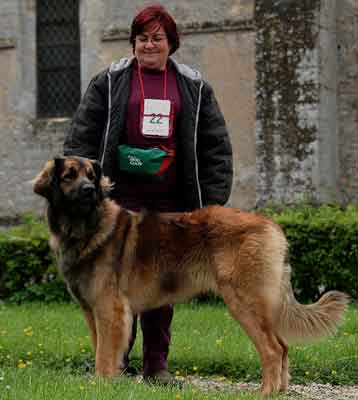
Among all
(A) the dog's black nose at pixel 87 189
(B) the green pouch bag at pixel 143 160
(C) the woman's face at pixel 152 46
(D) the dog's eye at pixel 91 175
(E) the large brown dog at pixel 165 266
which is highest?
A: (C) the woman's face at pixel 152 46

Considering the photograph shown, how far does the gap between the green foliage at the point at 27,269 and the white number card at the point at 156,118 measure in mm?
5731

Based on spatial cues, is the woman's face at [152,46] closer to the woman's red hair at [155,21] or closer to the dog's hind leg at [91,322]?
the woman's red hair at [155,21]

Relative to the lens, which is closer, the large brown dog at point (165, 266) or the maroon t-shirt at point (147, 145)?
the large brown dog at point (165, 266)

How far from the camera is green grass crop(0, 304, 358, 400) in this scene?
5523 millimetres

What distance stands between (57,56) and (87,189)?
43.6 feet

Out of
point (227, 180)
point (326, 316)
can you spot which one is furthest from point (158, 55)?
point (326, 316)

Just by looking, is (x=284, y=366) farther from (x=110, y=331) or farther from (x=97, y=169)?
(x=97, y=169)

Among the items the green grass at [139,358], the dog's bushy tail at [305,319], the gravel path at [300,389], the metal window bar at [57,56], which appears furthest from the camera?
the metal window bar at [57,56]

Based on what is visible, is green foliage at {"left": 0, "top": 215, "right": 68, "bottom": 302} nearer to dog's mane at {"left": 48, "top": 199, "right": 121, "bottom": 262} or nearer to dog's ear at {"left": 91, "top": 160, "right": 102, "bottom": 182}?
dog's mane at {"left": 48, "top": 199, "right": 121, "bottom": 262}

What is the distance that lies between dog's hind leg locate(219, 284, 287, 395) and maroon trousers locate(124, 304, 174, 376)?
78 cm

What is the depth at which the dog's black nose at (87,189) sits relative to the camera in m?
6.25

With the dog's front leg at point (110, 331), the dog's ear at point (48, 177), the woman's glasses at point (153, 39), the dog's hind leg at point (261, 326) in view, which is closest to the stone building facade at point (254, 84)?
the woman's glasses at point (153, 39)

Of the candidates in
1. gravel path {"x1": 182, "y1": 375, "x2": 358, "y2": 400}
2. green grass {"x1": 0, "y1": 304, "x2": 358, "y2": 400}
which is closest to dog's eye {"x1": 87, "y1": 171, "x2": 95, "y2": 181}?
green grass {"x1": 0, "y1": 304, "x2": 358, "y2": 400}

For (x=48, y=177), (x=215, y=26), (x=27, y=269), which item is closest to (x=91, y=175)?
(x=48, y=177)
